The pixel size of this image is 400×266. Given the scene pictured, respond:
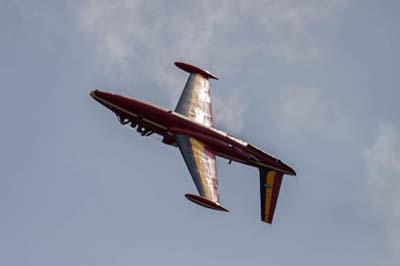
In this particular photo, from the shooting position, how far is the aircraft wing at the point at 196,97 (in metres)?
90.7

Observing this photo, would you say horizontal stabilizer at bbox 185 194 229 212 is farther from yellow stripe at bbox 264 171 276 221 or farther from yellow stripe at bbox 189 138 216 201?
yellow stripe at bbox 264 171 276 221

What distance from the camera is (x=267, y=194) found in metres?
86.9

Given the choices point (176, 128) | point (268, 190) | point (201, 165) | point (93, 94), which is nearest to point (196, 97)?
point (176, 128)

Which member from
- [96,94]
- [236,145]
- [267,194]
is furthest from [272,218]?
[96,94]

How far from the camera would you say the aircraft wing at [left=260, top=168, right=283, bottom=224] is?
85562mm

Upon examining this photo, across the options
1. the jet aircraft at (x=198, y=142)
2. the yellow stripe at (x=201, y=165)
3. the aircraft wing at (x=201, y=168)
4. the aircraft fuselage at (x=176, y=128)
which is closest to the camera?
the aircraft wing at (x=201, y=168)

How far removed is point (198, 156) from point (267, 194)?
802cm

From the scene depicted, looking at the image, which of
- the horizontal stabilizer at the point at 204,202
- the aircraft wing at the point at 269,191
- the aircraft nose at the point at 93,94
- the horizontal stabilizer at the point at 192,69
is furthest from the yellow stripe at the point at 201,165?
the horizontal stabilizer at the point at 192,69

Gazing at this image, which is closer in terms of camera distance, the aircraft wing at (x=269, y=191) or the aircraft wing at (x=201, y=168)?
the aircraft wing at (x=201, y=168)

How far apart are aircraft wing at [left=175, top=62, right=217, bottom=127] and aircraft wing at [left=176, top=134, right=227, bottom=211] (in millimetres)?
3964

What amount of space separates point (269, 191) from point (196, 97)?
1357 cm

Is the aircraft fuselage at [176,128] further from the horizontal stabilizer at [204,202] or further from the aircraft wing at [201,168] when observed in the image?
the horizontal stabilizer at [204,202]

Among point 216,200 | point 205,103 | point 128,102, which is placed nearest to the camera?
point 216,200

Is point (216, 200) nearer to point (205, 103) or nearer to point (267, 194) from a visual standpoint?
point (267, 194)
